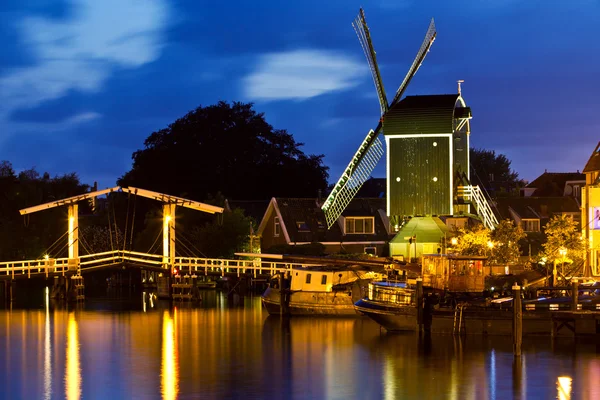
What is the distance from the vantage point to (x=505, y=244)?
73.2 metres

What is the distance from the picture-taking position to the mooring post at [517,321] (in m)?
46.1

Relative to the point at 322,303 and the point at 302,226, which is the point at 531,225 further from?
the point at 322,303

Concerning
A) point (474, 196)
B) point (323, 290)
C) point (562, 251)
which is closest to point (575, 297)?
point (562, 251)

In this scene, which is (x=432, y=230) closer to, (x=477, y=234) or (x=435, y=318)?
(x=477, y=234)

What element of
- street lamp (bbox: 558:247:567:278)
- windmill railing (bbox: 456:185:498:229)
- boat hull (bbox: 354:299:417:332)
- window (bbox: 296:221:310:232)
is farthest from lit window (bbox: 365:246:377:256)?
boat hull (bbox: 354:299:417:332)

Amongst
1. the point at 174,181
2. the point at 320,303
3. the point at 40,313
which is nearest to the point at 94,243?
the point at 174,181

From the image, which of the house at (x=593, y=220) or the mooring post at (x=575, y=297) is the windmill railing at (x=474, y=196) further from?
the mooring post at (x=575, y=297)

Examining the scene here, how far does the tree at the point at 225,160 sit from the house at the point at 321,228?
21295mm

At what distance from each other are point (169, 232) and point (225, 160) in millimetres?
45881

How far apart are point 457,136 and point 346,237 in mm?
20596

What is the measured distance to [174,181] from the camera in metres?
115

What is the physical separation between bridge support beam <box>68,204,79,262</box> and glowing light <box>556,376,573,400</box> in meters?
39.2

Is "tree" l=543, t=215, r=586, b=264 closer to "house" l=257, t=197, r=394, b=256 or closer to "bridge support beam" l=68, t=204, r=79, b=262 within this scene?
"house" l=257, t=197, r=394, b=256

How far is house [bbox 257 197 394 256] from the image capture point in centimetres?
9069
